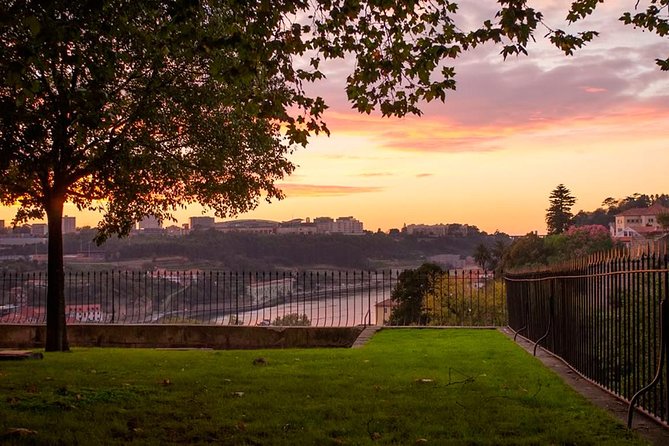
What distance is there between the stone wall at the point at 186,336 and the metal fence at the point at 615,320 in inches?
202

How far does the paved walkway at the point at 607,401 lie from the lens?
5820 mm

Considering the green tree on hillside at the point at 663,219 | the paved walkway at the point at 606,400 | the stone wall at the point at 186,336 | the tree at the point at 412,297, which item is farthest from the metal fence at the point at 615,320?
the green tree on hillside at the point at 663,219

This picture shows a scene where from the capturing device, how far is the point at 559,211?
95.7 metres

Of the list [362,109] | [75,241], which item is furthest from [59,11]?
[75,241]

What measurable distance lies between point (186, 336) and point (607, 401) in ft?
35.4

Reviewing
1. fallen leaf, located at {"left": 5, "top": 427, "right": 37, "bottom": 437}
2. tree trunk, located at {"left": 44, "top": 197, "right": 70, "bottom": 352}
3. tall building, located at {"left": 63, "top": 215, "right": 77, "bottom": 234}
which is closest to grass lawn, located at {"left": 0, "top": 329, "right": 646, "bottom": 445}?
fallen leaf, located at {"left": 5, "top": 427, "right": 37, "bottom": 437}

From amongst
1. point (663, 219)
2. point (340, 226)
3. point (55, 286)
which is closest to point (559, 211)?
point (663, 219)

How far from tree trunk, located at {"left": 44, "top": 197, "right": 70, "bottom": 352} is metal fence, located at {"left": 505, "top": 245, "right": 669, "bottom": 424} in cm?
935

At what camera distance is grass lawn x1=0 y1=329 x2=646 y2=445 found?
5766 millimetres

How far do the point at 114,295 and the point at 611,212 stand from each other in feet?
397

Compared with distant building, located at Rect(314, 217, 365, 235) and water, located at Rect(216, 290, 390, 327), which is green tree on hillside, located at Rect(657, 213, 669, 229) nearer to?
distant building, located at Rect(314, 217, 365, 235)

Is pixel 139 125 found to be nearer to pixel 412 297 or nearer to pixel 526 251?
pixel 412 297

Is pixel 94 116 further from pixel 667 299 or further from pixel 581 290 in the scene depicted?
pixel 667 299

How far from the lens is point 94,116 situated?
9961 mm
